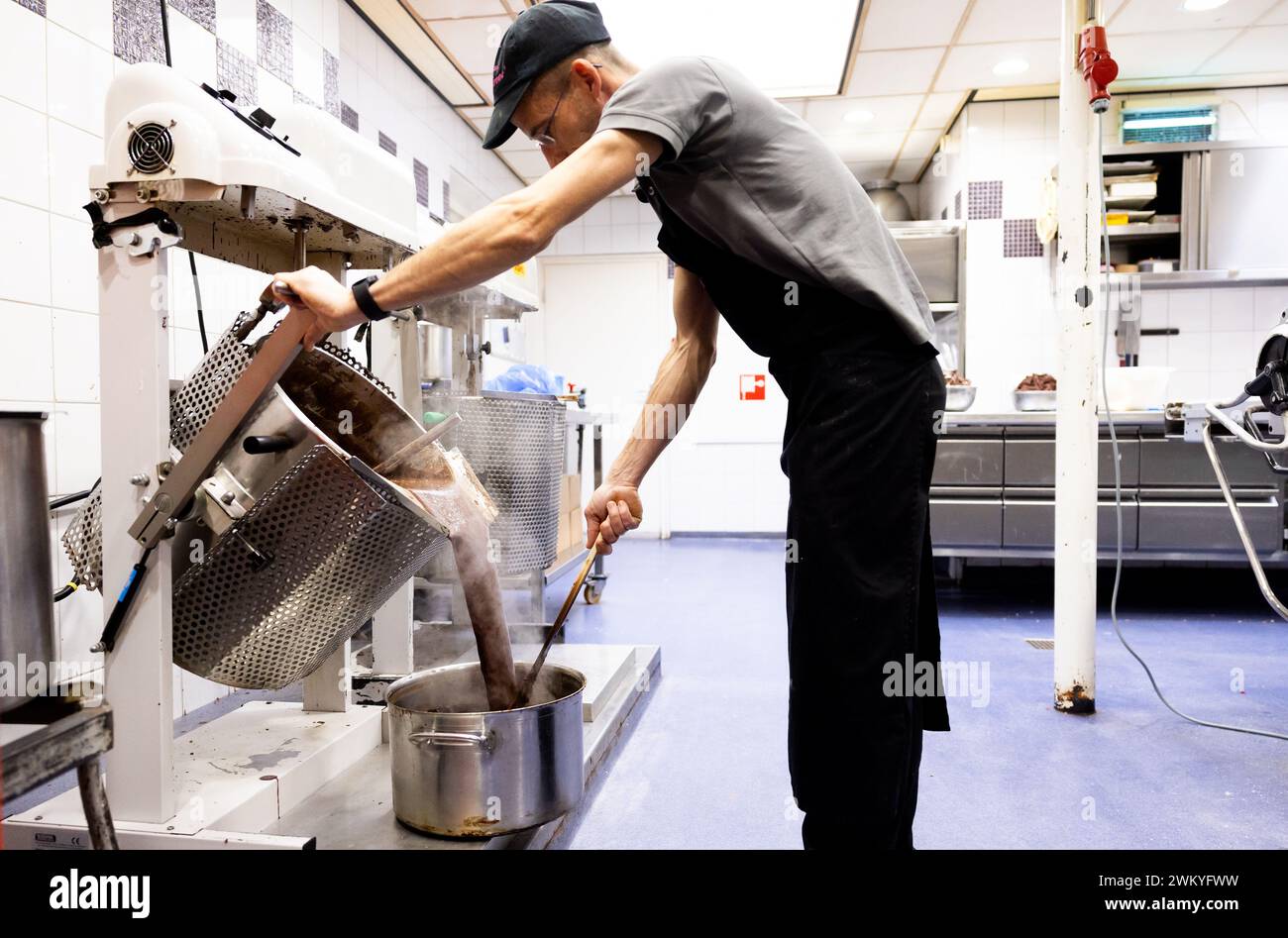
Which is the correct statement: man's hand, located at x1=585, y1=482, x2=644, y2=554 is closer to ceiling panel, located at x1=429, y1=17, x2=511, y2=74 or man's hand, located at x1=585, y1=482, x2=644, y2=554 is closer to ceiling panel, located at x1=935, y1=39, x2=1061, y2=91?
ceiling panel, located at x1=429, y1=17, x2=511, y2=74

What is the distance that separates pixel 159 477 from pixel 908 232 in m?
4.73

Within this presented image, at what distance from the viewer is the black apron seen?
1120mm

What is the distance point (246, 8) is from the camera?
281cm

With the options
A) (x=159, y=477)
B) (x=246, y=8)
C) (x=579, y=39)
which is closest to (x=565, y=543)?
(x=246, y=8)

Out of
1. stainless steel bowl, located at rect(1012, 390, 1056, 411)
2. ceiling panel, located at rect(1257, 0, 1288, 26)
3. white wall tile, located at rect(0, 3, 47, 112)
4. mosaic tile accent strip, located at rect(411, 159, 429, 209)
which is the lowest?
stainless steel bowl, located at rect(1012, 390, 1056, 411)

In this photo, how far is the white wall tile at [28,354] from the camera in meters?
1.91

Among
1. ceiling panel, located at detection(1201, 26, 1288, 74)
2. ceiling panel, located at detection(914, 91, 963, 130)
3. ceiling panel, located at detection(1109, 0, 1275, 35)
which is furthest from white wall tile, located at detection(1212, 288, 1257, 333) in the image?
ceiling panel, located at detection(914, 91, 963, 130)

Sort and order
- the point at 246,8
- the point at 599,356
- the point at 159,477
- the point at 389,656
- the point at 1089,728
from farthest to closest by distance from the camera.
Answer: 1. the point at 599,356
2. the point at 246,8
3. the point at 1089,728
4. the point at 389,656
5. the point at 159,477

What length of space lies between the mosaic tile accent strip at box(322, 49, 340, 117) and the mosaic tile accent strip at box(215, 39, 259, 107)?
0.48 meters

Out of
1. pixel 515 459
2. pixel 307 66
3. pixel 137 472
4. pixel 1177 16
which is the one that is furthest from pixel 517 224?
pixel 1177 16

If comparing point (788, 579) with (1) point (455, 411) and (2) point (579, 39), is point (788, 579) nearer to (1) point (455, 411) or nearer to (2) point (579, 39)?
(2) point (579, 39)

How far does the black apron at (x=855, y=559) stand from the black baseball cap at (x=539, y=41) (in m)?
0.25

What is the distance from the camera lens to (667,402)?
4.93ft

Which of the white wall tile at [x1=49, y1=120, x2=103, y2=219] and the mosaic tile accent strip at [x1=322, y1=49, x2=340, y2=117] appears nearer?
the white wall tile at [x1=49, y1=120, x2=103, y2=219]
